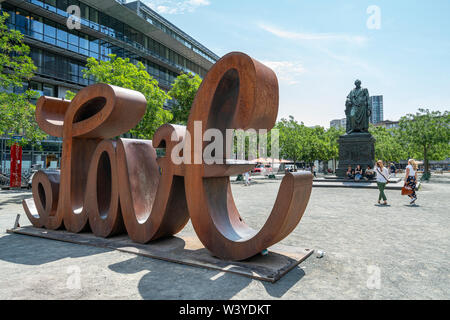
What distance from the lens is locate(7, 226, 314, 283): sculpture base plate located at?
4.27 meters

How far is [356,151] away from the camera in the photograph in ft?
72.2

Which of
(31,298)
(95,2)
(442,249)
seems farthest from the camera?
(95,2)

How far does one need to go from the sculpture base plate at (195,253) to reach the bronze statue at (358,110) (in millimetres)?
19571

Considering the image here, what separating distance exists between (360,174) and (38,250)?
19672 millimetres

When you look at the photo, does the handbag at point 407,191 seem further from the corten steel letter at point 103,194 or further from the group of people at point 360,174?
the corten steel letter at point 103,194

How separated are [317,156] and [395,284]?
152ft

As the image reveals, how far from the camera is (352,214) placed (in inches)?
376

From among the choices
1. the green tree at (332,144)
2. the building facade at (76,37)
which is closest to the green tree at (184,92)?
the building facade at (76,37)

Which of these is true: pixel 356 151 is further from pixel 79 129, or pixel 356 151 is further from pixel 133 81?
pixel 79 129

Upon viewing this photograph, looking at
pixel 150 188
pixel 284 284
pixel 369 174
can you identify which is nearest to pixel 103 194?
pixel 150 188

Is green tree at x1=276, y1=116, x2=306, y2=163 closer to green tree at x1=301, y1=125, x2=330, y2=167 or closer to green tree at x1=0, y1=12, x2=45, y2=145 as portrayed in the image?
green tree at x1=301, y1=125, x2=330, y2=167

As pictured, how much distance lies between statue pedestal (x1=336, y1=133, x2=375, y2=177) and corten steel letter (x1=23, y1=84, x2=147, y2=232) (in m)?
18.8

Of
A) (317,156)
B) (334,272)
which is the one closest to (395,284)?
(334,272)
